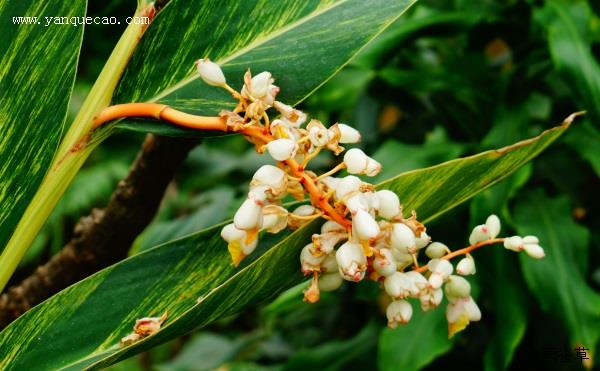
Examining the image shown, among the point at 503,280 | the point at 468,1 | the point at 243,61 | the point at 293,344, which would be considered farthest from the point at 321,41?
the point at 293,344

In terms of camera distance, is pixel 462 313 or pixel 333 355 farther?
pixel 333 355

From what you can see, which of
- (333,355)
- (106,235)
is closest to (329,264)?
(106,235)

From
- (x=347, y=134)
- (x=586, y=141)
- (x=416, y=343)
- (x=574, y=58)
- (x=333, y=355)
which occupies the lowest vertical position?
(x=333, y=355)

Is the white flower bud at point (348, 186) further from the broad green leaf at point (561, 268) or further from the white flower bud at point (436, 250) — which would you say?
the broad green leaf at point (561, 268)

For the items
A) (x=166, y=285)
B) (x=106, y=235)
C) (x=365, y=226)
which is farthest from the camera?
(x=106, y=235)

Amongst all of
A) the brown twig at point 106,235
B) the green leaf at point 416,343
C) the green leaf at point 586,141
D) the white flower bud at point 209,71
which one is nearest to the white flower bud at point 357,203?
the white flower bud at point 209,71

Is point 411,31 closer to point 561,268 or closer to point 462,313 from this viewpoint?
point 561,268

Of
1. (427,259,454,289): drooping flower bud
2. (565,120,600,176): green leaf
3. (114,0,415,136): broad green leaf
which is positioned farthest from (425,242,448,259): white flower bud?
(565,120,600,176): green leaf

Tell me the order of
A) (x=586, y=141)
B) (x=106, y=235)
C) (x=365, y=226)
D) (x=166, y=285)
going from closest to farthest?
(x=365, y=226)
(x=166, y=285)
(x=106, y=235)
(x=586, y=141)
